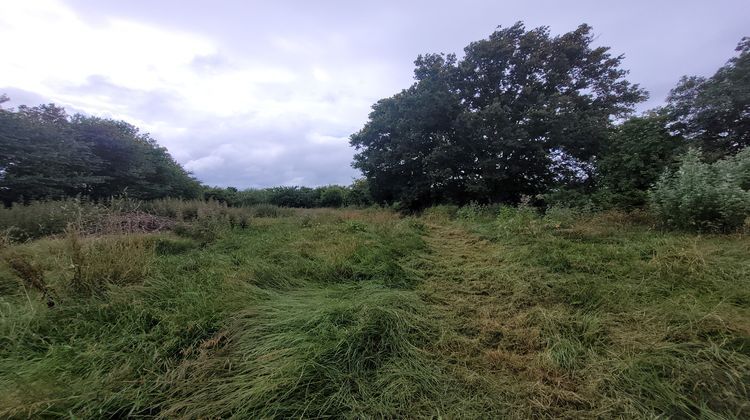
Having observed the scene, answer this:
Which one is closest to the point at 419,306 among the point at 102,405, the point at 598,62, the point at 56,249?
the point at 102,405

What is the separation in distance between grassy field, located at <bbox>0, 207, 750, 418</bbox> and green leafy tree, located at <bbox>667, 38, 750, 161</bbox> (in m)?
8.94

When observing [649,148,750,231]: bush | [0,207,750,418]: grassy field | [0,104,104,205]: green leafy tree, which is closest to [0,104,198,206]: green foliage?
[0,104,104,205]: green leafy tree

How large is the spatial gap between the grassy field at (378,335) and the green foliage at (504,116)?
8475mm

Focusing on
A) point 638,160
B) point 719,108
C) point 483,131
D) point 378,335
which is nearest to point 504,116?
point 483,131

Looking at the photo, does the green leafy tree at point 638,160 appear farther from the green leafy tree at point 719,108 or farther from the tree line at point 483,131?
the green leafy tree at point 719,108

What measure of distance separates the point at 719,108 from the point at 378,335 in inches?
561

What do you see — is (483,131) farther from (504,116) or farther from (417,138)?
(417,138)

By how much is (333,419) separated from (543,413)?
3.87 feet

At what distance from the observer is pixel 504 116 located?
437 inches

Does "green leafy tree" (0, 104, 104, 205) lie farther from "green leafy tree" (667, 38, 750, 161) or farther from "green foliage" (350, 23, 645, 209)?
"green leafy tree" (667, 38, 750, 161)

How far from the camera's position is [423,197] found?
44.7 ft

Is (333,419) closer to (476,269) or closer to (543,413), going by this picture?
(543,413)

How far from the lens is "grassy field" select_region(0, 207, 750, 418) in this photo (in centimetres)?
160

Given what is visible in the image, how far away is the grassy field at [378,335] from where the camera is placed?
1600 millimetres
